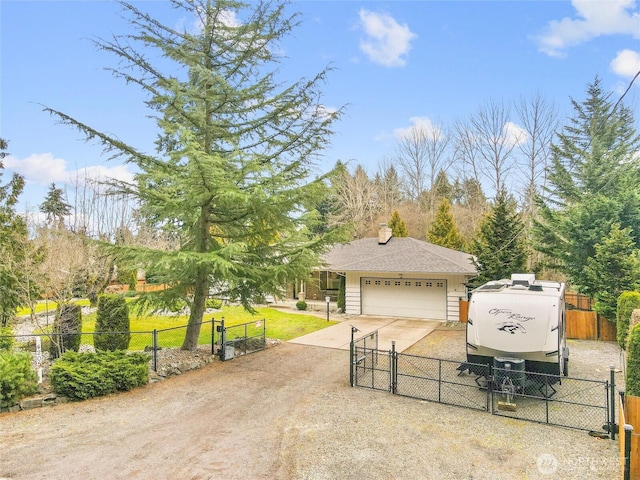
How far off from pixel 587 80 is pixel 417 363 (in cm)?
2992

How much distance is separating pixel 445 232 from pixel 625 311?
18013 millimetres

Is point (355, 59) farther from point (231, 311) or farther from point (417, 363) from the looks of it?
point (231, 311)

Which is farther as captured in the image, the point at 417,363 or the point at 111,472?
the point at 417,363

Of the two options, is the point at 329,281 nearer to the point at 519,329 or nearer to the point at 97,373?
the point at 519,329

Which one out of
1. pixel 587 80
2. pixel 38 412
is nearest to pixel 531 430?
pixel 38 412

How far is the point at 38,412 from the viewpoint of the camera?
7387 mm

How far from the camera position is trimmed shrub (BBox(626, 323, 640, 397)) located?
5.95 m

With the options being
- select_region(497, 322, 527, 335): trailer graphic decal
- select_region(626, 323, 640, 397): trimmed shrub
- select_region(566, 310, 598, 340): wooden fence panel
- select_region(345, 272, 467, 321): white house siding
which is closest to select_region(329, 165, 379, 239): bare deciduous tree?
select_region(345, 272, 467, 321): white house siding

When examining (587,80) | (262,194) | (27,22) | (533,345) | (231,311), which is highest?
(587,80)

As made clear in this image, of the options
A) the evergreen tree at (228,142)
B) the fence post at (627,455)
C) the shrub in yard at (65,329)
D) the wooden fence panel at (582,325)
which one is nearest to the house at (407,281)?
the wooden fence panel at (582,325)

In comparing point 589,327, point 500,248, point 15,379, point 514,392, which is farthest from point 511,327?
point 15,379

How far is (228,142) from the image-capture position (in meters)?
11.2

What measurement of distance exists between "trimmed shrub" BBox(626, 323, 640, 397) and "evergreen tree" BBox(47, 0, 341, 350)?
6.77 m

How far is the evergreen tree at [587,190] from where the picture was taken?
52.1 feet
